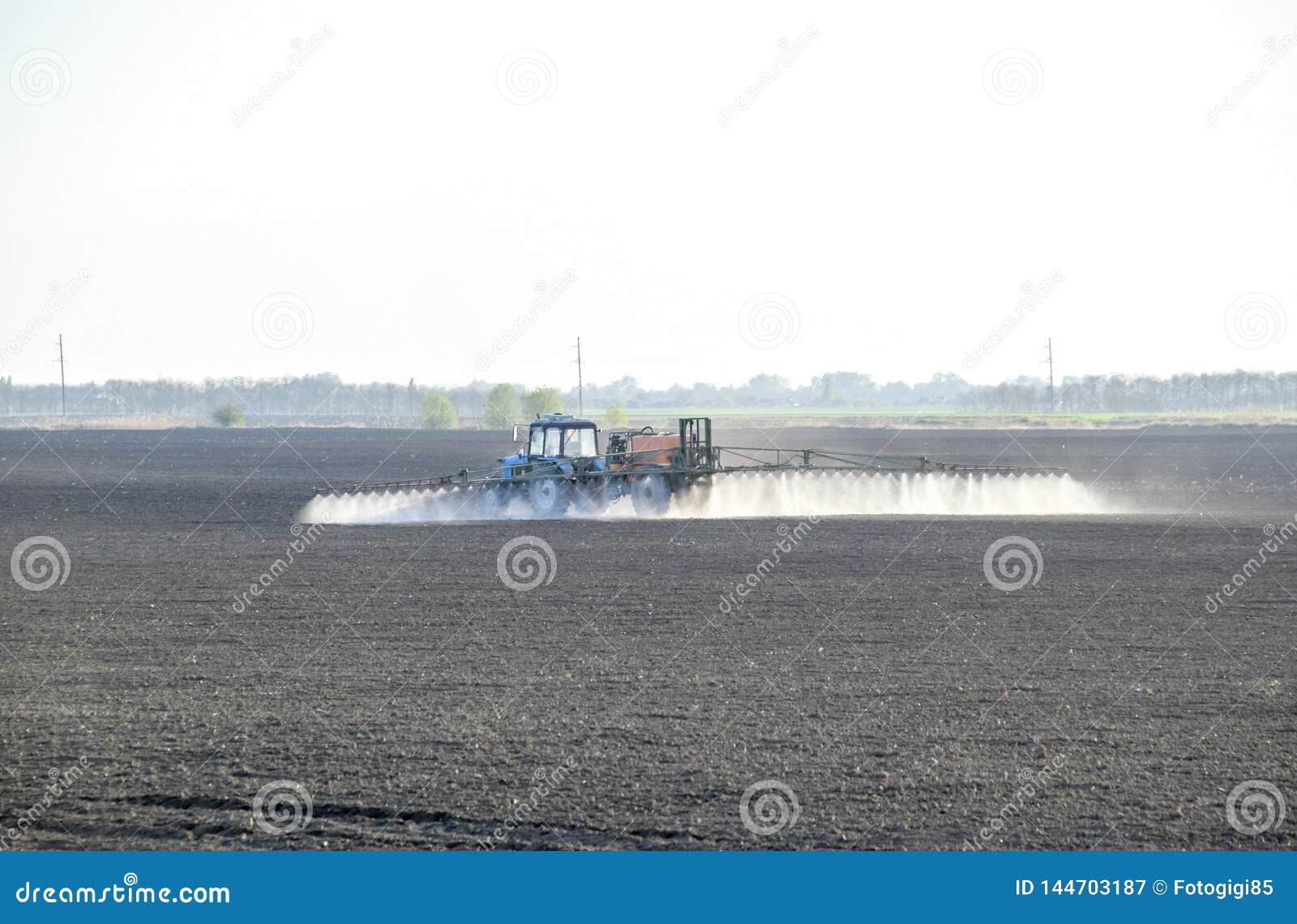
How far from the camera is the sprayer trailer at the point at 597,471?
96.8 ft

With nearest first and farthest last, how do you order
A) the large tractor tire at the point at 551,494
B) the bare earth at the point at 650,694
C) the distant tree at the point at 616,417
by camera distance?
the bare earth at the point at 650,694 → the large tractor tire at the point at 551,494 → the distant tree at the point at 616,417

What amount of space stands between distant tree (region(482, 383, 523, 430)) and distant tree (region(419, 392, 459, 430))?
4800mm

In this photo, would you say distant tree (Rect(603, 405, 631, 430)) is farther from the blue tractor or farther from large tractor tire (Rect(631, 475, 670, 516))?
large tractor tire (Rect(631, 475, 670, 516))

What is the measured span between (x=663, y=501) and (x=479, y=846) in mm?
22158

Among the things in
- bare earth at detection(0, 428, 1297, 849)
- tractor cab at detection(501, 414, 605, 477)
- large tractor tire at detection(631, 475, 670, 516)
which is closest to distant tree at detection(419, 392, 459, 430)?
tractor cab at detection(501, 414, 605, 477)

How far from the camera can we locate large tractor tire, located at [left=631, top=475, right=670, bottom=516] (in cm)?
2978

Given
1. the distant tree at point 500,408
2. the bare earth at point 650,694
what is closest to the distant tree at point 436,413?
the distant tree at point 500,408

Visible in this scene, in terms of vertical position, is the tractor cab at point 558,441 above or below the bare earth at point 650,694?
above

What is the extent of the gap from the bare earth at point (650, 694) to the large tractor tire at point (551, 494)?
4628 mm

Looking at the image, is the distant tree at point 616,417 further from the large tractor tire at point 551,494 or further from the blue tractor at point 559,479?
the large tractor tire at point 551,494

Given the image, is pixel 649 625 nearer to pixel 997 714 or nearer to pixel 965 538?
pixel 997 714

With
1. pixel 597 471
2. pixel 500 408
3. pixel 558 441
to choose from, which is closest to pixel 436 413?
pixel 500 408

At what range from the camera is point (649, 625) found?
15.2m

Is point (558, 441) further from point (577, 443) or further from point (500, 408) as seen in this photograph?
point (500, 408)
